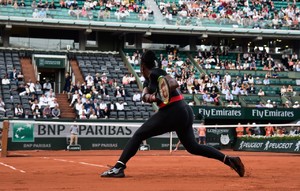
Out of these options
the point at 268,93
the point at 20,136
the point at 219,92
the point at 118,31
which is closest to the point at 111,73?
the point at 118,31

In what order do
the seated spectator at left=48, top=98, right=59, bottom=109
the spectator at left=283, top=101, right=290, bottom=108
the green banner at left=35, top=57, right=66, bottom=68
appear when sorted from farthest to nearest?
the green banner at left=35, top=57, right=66, bottom=68 → the spectator at left=283, top=101, right=290, bottom=108 → the seated spectator at left=48, top=98, right=59, bottom=109

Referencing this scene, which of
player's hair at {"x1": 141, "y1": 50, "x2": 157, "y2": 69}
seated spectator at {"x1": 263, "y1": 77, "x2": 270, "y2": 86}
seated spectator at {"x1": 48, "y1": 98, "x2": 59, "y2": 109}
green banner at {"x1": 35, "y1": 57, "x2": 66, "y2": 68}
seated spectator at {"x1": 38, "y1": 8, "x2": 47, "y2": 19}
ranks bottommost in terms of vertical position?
seated spectator at {"x1": 48, "y1": 98, "x2": 59, "y2": 109}

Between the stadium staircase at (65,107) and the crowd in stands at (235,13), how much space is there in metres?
9.68

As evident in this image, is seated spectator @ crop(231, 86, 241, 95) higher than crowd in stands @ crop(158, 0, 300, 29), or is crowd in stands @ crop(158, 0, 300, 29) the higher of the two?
crowd in stands @ crop(158, 0, 300, 29)

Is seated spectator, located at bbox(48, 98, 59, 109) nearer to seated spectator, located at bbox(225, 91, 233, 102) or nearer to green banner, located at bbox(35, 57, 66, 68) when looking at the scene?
green banner, located at bbox(35, 57, 66, 68)

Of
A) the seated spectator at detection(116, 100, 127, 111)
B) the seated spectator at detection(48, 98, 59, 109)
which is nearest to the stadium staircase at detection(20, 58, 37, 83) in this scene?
the seated spectator at detection(48, 98, 59, 109)

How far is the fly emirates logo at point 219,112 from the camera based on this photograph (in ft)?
108

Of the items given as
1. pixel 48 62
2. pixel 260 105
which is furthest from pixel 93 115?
pixel 260 105

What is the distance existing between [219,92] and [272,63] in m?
7.67

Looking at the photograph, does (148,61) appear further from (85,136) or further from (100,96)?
(100,96)

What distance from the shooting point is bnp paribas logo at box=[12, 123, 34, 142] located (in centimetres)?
2219

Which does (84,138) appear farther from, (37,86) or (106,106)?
(37,86)

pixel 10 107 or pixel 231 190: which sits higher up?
pixel 231 190

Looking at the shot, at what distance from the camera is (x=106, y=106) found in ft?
101
